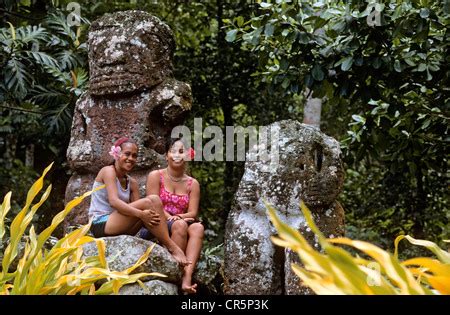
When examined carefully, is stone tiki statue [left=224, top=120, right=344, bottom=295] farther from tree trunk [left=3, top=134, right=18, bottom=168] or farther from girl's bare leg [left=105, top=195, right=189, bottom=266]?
tree trunk [left=3, top=134, right=18, bottom=168]

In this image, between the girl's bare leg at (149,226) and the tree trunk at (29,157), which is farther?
the tree trunk at (29,157)

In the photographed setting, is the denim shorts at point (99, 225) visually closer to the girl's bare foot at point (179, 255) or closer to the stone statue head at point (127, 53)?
the girl's bare foot at point (179, 255)

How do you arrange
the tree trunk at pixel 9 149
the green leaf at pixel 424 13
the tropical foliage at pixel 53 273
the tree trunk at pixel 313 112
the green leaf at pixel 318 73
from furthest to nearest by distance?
the tree trunk at pixel 9 149
the tree trunk at pixel 313 112
the green leaf at pixel 318 73
the green leaf at pixel 424 13
the tropical foliage at pixel 53 273

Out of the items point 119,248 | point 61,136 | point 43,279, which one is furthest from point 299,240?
point 61,136

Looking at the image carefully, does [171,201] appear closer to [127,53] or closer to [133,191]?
[133,191]

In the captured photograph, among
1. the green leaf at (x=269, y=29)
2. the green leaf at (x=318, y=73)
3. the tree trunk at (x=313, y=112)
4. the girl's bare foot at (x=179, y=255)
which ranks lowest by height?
the girl's bare foot at (x=179, y=255)

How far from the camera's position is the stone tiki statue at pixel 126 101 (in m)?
5.41

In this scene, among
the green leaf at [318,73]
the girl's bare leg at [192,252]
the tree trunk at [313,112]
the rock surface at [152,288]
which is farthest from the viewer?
the tree trunk at [313,112]

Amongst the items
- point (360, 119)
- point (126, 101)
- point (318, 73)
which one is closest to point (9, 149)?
point (126, 101)

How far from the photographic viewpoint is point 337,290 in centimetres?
175

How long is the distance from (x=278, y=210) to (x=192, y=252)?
660 mm

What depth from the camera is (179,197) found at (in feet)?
16.5

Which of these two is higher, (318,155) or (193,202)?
(318,155)

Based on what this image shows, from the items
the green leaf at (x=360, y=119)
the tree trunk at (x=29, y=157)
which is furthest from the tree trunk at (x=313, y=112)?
the tree trunk at (x=29, y=157)
